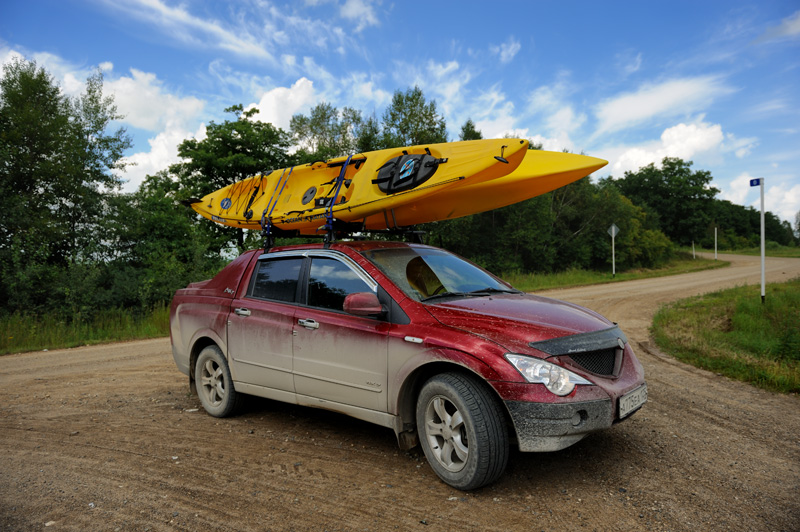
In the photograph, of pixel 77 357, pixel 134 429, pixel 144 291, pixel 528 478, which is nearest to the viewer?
pixel 528 478

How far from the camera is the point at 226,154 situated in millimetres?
27672

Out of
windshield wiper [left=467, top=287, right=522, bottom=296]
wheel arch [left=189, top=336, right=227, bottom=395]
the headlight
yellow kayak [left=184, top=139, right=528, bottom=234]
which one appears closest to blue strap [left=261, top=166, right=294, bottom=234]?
yellow kayak [left=184, top=139, right=528, bottom=234]

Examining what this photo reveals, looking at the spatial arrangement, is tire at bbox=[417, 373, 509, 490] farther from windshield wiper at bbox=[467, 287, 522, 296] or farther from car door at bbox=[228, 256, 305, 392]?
car door at bbox=[228, 256, 305, 392]

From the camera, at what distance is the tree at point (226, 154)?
27.0 metres

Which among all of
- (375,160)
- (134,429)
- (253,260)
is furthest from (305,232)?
(134,429)

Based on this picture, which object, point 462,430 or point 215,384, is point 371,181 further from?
point 215,384

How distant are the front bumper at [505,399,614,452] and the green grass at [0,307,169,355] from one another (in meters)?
11.7

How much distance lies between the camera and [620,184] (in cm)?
7138

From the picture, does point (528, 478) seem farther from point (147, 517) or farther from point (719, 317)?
point (719, 317)

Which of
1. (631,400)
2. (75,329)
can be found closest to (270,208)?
(631,400)

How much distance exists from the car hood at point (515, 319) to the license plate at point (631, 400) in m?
0.50

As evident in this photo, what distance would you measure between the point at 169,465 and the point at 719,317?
11.0 metres

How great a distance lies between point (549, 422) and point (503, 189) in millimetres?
2793

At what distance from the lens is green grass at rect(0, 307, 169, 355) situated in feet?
38.5
